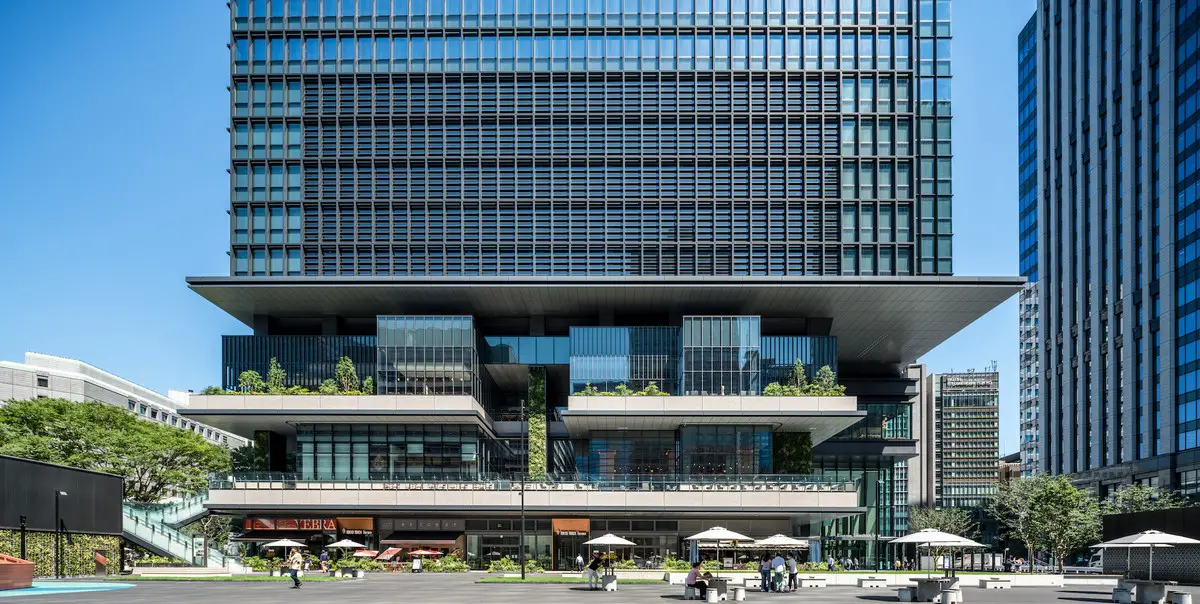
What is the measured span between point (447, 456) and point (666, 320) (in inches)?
734

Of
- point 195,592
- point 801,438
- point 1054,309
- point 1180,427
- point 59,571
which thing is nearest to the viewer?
point 195,592

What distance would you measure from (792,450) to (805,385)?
23.6 feet

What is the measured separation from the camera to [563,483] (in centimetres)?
7900

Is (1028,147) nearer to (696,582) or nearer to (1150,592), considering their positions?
(1150,592)

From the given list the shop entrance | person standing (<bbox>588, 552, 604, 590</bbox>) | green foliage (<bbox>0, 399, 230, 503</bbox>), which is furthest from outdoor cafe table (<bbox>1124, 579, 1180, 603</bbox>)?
green foliage (<bbox>0, 399, 230, 503</bbox>)

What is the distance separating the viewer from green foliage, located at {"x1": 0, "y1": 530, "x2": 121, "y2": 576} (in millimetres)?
53281

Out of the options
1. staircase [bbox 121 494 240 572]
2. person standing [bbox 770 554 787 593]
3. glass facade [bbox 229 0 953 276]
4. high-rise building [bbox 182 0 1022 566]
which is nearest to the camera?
person standing [bbox 770 554 787 593]

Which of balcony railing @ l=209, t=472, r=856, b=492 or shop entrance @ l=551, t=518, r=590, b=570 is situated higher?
balcony railing @ l=209, t=472, r=856, b=492

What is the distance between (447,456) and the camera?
273ft

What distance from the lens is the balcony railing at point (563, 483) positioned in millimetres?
78688

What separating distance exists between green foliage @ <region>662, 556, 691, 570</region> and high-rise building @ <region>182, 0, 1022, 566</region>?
4563 mm

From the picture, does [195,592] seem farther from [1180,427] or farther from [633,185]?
[1180,427]

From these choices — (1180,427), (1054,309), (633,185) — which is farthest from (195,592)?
(1054,309)

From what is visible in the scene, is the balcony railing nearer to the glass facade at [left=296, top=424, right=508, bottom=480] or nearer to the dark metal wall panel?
the glass facade at [left=296, top=424, right=508, bottom=480]
